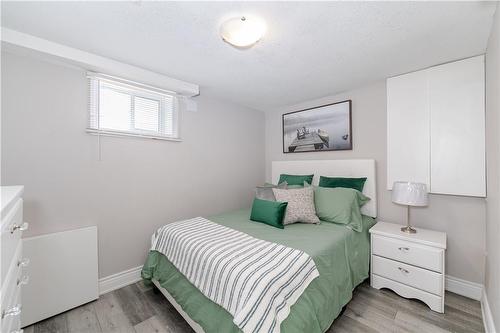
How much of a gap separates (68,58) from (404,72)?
10.7 feet

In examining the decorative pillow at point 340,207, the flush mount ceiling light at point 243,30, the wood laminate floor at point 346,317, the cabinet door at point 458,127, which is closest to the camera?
the flush mount ceiling light at point 243,30

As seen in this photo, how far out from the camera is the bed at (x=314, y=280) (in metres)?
1.29

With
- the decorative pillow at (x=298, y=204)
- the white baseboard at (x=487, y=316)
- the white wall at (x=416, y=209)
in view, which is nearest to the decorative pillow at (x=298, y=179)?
the white wall at (x=416, y=209)

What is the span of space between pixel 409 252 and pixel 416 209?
60cm

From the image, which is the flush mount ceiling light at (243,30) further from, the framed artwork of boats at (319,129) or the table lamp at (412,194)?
the table lamp at (412,194)

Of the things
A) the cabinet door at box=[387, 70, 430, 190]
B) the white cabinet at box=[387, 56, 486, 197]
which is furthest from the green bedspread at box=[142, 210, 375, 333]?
the white cabinet at box=[387, 56, 486, 197]

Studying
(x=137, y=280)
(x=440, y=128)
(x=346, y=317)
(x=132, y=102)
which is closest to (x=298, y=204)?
(x=346, y=317)

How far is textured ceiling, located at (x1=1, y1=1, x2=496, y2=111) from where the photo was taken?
1.34 meters

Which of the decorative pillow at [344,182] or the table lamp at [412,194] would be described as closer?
the table lamp at [412,194]

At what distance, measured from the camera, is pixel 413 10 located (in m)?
1.34

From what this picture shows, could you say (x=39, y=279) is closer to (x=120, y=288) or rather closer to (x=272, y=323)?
(x=120, y=288)

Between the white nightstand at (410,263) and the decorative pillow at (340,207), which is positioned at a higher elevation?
the decorative pillow at (340,207)

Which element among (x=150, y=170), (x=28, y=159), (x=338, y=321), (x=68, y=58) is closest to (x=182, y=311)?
(x=338, y=321)

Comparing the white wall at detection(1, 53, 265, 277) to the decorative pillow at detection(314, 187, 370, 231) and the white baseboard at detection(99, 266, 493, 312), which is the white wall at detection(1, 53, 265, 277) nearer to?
the white baseboard at detection(99, 266, 493, 312)
